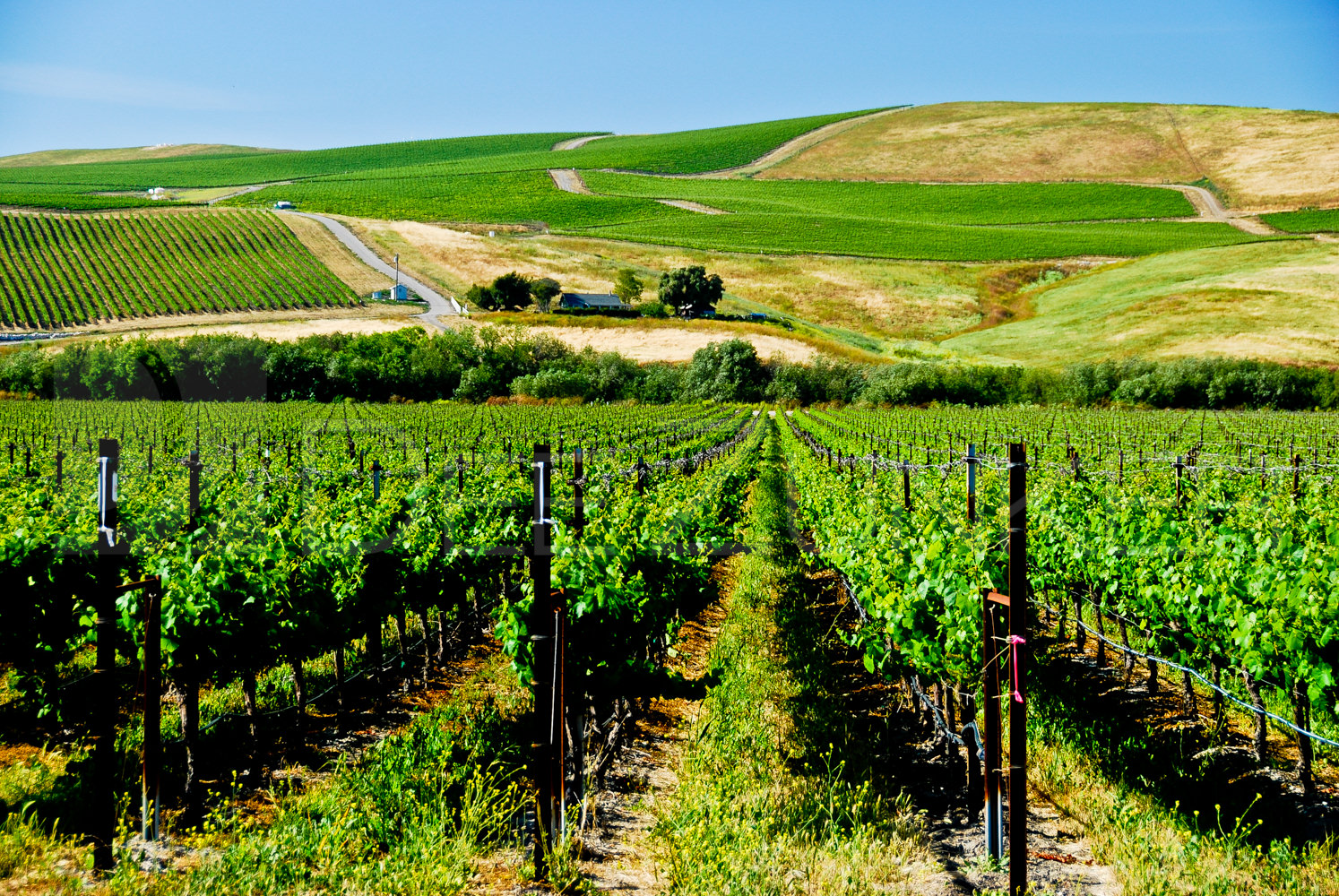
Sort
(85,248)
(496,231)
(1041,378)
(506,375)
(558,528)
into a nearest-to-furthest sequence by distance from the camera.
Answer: (558,528) < (1041,378) < (506,375) < (85,248) < (496,231)

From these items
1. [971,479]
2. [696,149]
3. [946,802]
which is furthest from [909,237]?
[946,802]

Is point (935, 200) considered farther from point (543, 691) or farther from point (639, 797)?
point (543, 691)

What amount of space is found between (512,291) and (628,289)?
9.85 metres

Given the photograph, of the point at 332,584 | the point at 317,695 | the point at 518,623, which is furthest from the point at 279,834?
the point at 317,695

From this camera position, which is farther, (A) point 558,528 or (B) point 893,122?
(B) point 893,122

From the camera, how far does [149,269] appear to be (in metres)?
72.9

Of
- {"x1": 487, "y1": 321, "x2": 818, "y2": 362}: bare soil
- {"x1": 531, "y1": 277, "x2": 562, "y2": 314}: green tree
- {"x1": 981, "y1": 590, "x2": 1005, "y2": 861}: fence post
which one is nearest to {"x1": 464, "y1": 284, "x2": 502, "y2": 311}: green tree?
{"x1": 531, "y1": 277, "x2": 562, "y2": 314}: green tree

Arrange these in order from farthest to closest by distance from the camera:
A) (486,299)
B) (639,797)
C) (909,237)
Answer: (909,237) → (486,299) → (639,797)

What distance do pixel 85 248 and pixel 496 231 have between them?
36.8m

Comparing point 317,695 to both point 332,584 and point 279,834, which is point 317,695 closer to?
point 332,584

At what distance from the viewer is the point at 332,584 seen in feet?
21.6

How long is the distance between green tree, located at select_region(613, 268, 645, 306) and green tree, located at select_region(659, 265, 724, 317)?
2.57 metres

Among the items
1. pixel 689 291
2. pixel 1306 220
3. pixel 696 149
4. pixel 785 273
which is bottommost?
pixel 689 291

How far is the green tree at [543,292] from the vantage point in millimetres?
72875
